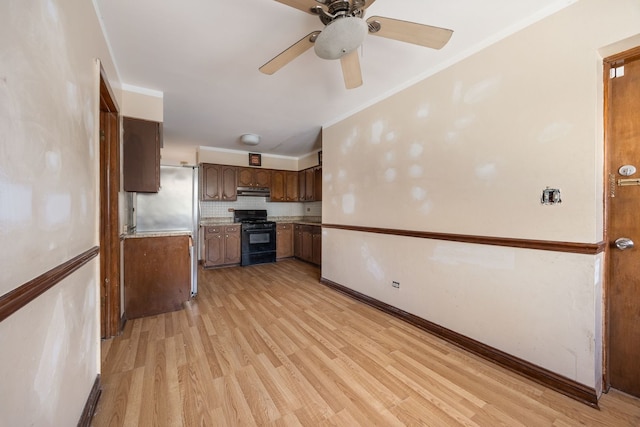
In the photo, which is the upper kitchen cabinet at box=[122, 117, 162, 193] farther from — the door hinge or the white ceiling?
the door hinge

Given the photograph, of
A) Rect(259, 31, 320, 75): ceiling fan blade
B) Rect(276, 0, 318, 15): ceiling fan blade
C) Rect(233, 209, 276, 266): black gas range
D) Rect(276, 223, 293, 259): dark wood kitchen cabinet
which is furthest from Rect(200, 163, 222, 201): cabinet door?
Rect(276, 0, 318, 15): ceiling fan blade

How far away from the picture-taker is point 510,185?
191 centimetres

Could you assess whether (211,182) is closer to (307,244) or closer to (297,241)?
(297,241)

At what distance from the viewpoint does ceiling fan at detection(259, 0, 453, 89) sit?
4.68ft

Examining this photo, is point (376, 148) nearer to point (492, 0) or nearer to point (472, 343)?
point (492, 0)

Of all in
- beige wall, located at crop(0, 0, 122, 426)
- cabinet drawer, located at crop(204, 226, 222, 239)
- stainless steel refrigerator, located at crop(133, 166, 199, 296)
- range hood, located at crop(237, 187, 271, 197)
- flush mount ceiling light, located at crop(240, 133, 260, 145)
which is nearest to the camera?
beige wall, located at crop(0, 0, 122, 426)

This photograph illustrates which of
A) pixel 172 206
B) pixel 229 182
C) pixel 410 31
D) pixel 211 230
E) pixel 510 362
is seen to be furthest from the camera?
pixel 229 182

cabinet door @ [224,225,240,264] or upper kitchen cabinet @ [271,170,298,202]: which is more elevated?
upper kitchen cabinet @ [271,170,298,202]

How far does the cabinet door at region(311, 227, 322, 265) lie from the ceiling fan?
11.9ft

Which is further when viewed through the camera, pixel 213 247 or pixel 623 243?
pixel 213 247

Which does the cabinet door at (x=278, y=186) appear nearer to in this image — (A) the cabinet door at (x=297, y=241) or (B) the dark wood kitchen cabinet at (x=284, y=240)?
(B) the dark wood kitchen cabinet at (x=284, y=240)

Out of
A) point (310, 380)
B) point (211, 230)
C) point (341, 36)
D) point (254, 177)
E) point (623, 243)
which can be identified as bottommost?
point (310, 380)

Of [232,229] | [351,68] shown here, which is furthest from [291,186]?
[351,68]

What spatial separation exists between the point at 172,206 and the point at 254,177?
2606 millimetres
